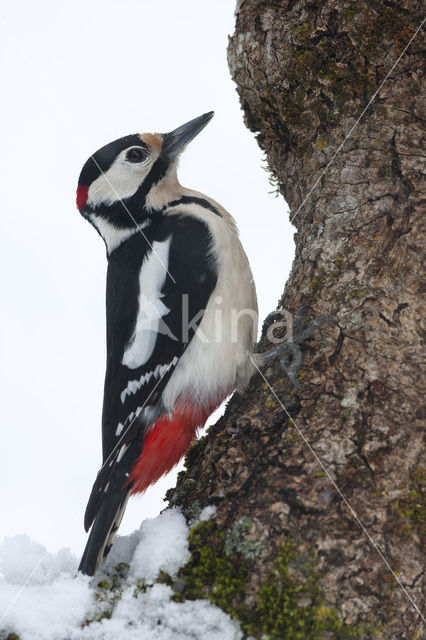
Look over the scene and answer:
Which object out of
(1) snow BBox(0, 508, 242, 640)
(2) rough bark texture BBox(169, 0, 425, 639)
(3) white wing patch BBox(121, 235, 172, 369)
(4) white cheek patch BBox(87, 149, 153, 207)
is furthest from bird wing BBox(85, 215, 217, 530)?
(1) snow BBox(0, 508, 242, 640)

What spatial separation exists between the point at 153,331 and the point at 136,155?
2.87 ft

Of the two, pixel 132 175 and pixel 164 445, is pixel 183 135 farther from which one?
pixel 164 445

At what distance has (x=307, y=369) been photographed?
184 cm

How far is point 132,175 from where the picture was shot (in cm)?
260

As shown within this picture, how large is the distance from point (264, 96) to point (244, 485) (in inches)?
60.9

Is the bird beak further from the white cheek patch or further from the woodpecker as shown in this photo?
the woodpecker

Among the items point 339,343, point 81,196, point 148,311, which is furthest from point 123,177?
point 339,343

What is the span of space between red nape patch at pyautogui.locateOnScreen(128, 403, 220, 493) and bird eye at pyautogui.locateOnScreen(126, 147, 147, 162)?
3.69ft

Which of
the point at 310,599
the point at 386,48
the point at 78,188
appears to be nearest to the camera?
the point at 310,599

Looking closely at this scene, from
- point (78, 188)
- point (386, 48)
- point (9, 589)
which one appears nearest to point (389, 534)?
point (9, 589)

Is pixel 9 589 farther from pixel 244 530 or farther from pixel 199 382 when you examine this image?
pixel 199 382

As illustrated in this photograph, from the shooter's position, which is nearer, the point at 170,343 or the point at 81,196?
the point at 170,343

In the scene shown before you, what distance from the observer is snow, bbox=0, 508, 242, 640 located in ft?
4.49

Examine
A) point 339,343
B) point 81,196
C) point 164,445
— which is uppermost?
point 81,196
